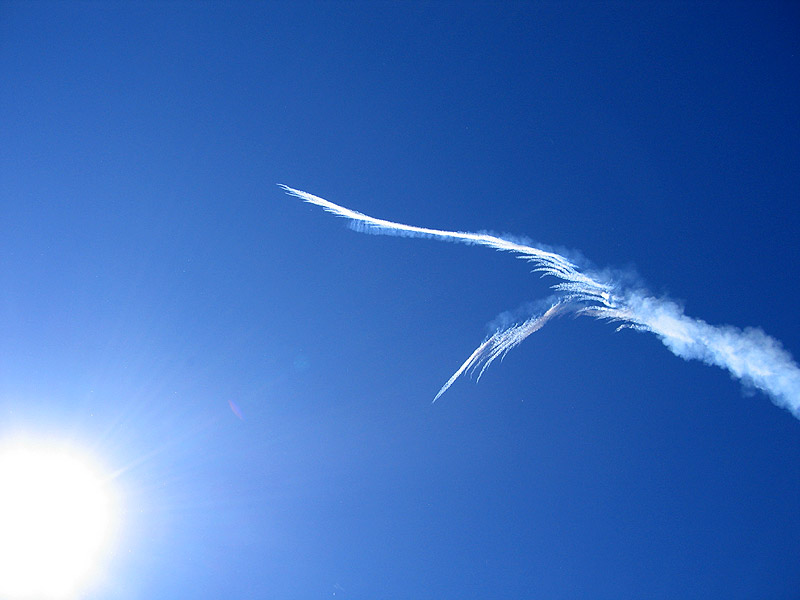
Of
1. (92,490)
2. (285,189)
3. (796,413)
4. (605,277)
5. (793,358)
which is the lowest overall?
(92,490)

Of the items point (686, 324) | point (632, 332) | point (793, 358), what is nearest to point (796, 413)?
point (793, 358)

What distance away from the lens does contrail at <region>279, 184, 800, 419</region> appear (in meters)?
5.91

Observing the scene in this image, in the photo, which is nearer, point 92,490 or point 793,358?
point 793,358

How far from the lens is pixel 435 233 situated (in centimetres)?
630

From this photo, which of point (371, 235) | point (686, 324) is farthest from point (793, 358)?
point (371, 235)

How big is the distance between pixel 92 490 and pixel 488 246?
17.2ft

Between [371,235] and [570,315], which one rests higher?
[371,235]

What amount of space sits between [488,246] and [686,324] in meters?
2.25

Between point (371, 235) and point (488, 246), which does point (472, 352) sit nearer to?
point (488, 246)

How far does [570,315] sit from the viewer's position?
609cm

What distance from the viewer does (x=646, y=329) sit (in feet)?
19.9

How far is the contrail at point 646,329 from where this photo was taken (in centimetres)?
591

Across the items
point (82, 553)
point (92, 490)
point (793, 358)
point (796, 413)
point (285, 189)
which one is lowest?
point (82, 553)

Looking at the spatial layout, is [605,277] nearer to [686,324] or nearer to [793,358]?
[686,324]
